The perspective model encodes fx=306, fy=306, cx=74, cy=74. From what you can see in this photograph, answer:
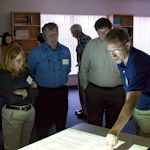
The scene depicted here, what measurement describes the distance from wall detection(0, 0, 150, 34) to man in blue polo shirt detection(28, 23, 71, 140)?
14.5 feet

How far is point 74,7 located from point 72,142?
21.8ft

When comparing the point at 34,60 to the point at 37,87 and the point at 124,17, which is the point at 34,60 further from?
the point at 124,17

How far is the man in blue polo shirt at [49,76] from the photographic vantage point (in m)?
3.14

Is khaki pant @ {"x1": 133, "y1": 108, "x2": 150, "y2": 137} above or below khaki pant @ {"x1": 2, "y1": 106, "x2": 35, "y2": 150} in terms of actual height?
above

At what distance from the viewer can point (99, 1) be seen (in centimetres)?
858

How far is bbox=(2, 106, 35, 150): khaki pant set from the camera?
278 centimetres

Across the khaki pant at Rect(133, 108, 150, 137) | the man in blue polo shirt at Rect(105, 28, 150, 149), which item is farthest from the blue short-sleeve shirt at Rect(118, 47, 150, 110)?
the khaki pant at Rect(133, 108, 150, 137)

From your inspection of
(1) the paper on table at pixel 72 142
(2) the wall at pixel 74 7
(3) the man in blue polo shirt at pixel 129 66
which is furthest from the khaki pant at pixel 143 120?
(2) the wall at pixel 74 7

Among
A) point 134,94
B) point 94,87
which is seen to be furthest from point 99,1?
point 134,94

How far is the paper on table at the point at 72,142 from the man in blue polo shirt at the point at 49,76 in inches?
44.9

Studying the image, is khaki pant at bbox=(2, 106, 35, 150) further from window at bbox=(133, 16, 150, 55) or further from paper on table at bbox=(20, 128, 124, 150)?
window at bbox=(133, 16, 150, 55)

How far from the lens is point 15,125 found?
278cm

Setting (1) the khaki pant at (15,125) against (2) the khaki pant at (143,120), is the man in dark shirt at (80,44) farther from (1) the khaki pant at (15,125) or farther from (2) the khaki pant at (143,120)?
(2) the khaki pant at (143,120)

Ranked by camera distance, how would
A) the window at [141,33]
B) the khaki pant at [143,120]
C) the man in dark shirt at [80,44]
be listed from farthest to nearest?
the window at [141,33]
the man in dark shirt at [80,44]
the khaki pant at [143,120]
